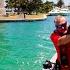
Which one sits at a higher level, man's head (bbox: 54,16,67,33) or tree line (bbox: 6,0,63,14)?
man's head (bbox: 54,16,67,33)

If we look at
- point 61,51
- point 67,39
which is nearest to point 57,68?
point 61,51

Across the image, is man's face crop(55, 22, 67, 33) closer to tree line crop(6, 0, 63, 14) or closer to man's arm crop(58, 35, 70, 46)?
man's arm crop(58, 35, 70, 46)

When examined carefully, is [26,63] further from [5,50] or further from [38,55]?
[5,50]

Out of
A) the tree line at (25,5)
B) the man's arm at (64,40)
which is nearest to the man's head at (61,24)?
the man's arm at (64,40)

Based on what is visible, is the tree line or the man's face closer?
the man's face

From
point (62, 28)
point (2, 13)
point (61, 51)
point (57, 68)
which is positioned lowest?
point (2, 13)

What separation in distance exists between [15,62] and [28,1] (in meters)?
57.8

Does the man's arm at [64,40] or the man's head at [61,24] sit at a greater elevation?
the man's head at [61,24]

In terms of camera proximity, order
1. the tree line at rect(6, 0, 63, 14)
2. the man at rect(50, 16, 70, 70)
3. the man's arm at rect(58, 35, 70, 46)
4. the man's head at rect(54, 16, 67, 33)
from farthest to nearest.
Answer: the tree line at rect(6, 0, 63, 14) < the man's head at rect(54, 16, 67, 33) < the man at rect(50, 16, 70, 70) < the man's arm at rect(58, 35, 70, 46)

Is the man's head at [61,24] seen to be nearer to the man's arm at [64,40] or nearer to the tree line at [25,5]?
the man's arm at [64,40]

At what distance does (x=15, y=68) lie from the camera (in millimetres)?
14695

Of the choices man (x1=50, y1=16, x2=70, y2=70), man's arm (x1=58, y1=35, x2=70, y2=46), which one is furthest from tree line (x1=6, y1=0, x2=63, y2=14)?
man's arm (x1=58, y1=35, x2=70, y2=46)

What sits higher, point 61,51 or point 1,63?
point 61,51

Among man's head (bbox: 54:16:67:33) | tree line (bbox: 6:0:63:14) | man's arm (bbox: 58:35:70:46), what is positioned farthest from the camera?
tree line (bbox: 6:0:63:14)
